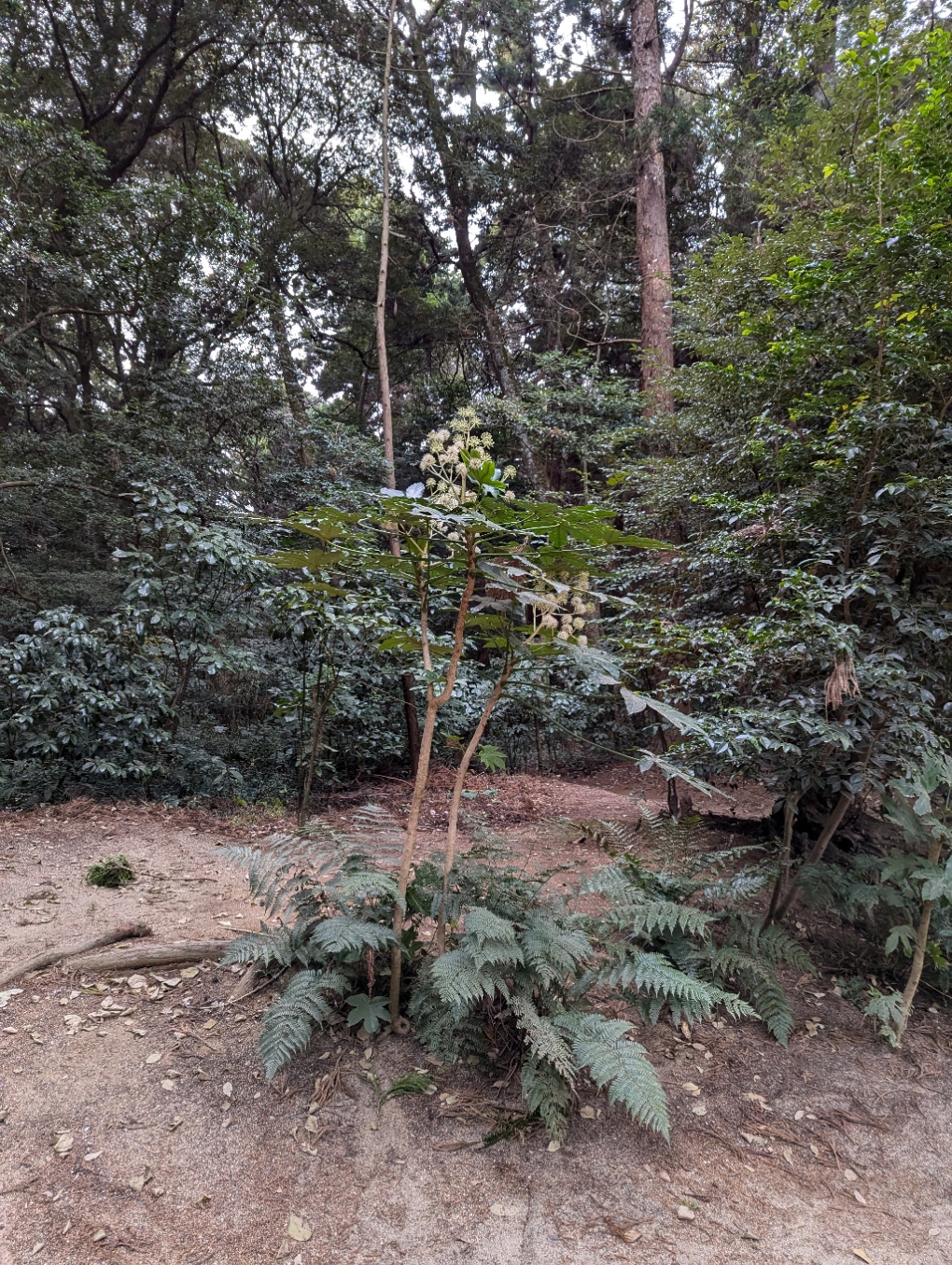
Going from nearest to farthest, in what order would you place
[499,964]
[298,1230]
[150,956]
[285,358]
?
[298,1230]
[499,964]
[150,956]
[285,358]

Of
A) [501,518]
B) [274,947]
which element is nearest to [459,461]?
[501,518]

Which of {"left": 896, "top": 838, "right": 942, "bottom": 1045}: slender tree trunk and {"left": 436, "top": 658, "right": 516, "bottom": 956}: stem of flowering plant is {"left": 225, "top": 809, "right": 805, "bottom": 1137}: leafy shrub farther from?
{"left": 896, "top": 838, "right": 942, "bottom": 1045}: slender tree trunk

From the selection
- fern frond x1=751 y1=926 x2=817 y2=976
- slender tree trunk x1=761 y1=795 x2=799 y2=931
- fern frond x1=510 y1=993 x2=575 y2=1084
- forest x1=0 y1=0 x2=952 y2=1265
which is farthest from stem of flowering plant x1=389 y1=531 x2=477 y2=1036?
slender tree trunk x1=761 y1=795 x2=799 y2=931

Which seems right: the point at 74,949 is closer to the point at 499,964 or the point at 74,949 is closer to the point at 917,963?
the point at 499,964

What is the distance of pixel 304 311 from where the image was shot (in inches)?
412

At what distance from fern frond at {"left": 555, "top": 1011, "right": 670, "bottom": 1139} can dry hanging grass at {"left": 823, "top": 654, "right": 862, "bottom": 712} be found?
4.63 feet

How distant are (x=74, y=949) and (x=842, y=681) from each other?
3.33 meters

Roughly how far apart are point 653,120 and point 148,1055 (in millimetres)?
9788

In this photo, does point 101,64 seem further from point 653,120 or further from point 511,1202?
point 511,1202

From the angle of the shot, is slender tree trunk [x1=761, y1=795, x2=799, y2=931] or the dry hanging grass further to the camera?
slender tree trunk [x1=761, y1=795, x2=799, y2=931]

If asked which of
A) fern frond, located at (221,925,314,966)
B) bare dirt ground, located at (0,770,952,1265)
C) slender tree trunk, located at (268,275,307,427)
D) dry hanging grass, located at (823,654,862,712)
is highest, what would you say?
slender tree trunk, located at (268,275,307,427)

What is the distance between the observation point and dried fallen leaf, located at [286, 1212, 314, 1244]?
160cm

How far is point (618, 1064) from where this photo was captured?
5.95 feet

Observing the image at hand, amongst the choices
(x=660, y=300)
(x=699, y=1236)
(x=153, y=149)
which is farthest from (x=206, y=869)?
(x=153, y=149)
